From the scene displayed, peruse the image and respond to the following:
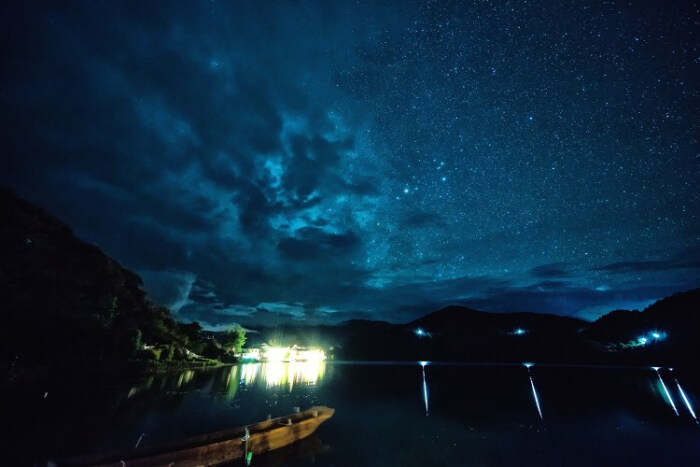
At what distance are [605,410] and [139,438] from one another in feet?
142

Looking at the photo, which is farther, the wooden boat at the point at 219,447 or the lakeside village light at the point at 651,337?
the lakeside village light at the point at 651,337

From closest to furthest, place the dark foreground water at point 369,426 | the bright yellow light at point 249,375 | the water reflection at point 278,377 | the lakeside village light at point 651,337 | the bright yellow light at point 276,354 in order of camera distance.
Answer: the dark foreground water at point 369,426 < the water reflection at point 278,377 < the bright yellow light at point 249,375 < the lakeside village light at point 651,337 < the bright yellow light at point 276,354

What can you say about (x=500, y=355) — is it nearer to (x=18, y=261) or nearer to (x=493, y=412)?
(x=493, y=412)

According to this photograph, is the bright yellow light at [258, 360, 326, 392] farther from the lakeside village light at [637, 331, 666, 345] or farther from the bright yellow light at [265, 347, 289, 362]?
the lakeside village light at [637, 331, 666, 345]

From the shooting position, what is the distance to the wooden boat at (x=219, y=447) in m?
9.97

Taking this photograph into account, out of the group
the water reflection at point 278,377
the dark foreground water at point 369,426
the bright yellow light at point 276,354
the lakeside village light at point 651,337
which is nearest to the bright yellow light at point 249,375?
the water reflection at point 278,377

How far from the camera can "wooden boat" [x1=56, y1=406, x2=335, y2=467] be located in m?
9.97

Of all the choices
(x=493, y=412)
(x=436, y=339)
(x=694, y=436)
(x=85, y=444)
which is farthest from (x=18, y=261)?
(x=436, y=339)

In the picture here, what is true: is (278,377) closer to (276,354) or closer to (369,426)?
(369,426)

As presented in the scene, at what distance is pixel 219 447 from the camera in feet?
39.7

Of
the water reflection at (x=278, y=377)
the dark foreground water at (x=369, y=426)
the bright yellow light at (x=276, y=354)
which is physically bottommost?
the dark foreground water at (x=369, y=426)

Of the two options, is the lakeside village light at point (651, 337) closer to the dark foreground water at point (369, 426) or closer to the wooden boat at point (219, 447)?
the dark foreground water at point (369, 426)

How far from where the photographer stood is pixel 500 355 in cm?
15675

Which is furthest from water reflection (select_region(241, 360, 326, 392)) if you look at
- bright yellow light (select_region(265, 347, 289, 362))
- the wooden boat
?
bright yellow light (select_region(265, 347, 289, 362))
